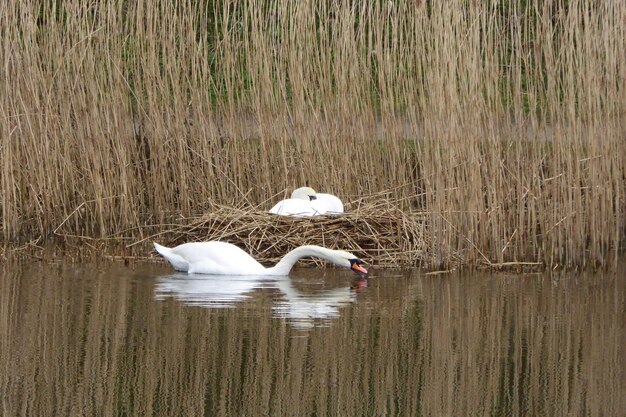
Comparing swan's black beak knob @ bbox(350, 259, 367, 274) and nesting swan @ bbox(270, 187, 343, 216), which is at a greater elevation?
nesting swan @ bbox(270, 187, 343, 216)

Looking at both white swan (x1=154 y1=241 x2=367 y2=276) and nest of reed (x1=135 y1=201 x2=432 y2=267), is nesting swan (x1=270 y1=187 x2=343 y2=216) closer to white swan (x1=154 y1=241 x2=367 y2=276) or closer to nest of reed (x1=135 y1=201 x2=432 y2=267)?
nest of reed (x1=135 y1=201 x2=432 y2=267)

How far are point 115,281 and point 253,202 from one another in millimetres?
2477

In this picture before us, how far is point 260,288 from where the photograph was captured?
793 centimetres

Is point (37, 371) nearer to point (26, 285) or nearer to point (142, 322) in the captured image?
point (142, 322)

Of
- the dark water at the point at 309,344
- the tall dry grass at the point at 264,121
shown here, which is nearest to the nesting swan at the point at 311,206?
the tall dry grass at the point at 264,121

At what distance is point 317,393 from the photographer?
204 inches

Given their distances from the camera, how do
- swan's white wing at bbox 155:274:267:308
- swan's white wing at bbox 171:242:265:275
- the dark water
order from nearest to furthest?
the dark water < swan's white wing at bbox 155:274:267:308 < swan's white wing at bbox 171:242:265:275

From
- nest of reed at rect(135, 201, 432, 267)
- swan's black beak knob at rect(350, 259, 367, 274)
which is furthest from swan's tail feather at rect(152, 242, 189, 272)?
swan's black beak knob at rect(350, 259, 367, 274)

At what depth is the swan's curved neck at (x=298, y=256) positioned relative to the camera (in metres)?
8.41

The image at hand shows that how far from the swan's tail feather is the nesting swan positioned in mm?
1072

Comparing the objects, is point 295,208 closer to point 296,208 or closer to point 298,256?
point 296,208

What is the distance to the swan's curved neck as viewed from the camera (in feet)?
27.6

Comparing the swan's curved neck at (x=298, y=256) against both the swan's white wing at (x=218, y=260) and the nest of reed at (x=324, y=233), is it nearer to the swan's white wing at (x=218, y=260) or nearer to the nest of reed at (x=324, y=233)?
the swan's white wing at (x=218, y=260)

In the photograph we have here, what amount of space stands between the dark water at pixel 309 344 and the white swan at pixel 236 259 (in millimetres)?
139
